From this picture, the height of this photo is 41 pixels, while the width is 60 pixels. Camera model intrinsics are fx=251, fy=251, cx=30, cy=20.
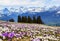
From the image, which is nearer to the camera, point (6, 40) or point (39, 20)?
point (6, 40)

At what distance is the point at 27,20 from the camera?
52.0m

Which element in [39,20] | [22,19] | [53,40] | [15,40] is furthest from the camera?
[39,20]

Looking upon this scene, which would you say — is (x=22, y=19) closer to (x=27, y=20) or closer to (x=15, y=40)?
(x=27, y=20)

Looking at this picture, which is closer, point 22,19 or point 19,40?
point 19,40

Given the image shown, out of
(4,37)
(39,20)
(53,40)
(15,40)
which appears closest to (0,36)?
(4,37)

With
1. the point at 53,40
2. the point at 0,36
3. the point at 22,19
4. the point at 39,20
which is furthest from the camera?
the point at 39,20

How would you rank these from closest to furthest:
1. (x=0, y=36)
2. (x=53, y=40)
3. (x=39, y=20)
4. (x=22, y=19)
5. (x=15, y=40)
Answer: (x=15, y=40)
(x=0, y=36)
(x=53, y=40)
(x=22, y=19)
(x=39, y=20)

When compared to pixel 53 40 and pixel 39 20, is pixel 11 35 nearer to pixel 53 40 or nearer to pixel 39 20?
pixel 53 40

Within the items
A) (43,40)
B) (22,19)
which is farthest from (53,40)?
(22,19)

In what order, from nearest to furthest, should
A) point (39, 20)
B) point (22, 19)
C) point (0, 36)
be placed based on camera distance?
point (0, 36), point (22, 19), point (39, 20)

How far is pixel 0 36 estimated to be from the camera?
501 centimetres

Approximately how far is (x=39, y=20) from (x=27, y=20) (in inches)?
253

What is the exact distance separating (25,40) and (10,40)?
326 millimetres

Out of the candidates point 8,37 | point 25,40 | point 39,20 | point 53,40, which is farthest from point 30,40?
point 39,20
